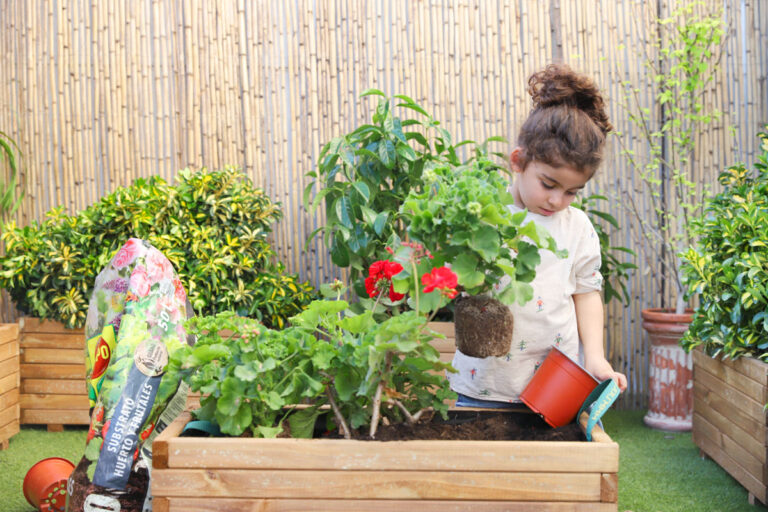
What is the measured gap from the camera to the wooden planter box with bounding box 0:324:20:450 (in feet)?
9.04

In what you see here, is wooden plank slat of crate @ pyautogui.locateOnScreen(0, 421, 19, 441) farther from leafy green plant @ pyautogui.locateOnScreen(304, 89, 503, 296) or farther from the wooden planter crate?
the wooden planter crate

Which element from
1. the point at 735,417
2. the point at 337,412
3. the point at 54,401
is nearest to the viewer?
the point at 337,412

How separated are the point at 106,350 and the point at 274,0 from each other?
7.73 ft

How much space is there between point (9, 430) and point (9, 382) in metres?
0.20

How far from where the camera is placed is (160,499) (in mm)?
972

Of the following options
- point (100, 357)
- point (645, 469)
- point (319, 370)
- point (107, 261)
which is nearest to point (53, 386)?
point (107, 261)

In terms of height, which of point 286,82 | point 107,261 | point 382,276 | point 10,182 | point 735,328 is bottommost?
point 735,328

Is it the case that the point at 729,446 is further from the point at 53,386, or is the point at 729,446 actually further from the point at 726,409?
the point at 53,386

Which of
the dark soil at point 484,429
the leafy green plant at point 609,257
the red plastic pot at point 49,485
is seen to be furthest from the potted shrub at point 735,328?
the red plastic pot at point 49,485

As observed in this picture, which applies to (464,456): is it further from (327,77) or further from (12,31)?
(12,31)

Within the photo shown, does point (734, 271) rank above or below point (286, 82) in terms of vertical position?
below

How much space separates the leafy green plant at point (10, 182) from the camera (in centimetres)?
326

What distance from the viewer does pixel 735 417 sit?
225 cm

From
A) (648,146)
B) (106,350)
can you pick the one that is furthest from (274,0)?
(106,350)
